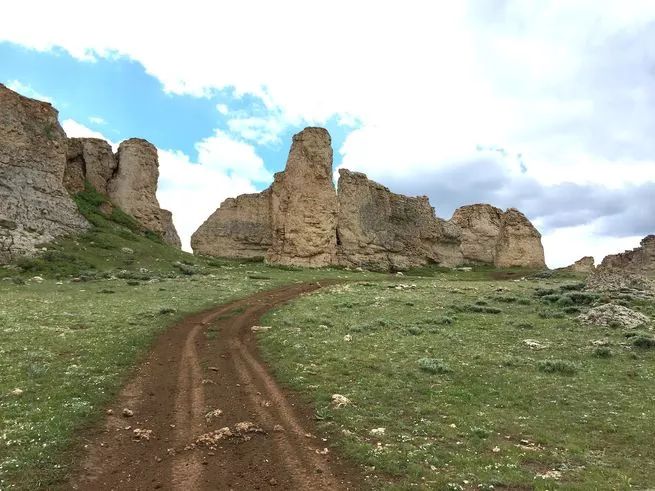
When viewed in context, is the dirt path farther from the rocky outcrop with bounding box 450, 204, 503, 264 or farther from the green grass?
the rocky outcrop with bounding box 450, 204, 503, 264

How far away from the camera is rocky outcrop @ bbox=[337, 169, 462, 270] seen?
253 feet

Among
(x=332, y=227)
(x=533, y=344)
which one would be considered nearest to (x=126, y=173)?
(x=332, y=227)

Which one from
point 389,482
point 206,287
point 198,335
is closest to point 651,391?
point 389,482

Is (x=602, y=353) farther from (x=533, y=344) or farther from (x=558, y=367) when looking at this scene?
(x=558, y=367)

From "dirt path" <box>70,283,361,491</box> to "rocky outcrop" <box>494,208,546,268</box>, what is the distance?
8265 centimetres

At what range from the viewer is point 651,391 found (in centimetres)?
1719

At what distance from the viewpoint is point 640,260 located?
84.1 metres

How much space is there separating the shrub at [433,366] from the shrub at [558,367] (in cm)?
386

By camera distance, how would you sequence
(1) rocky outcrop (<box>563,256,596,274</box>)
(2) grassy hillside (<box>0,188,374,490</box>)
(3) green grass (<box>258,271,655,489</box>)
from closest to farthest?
(3) green grass (<box>258,271,655,489</box>)
(2) grassy hillside (<box>0,188,374,490</box>)
(1) rocky outcrop (<box>563,256,596,274</box>)

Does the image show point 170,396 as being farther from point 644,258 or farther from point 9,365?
point 644,258

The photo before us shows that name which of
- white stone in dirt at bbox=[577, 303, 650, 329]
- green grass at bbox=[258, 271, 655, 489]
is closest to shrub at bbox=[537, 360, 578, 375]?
green grass at bbox=[258, 271, 655, 489]

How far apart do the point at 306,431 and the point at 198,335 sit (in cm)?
1395

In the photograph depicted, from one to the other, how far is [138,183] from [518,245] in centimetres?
6855

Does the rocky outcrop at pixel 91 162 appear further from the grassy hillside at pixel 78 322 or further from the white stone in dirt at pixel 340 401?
the white stone in dirt at pixel 340 401
